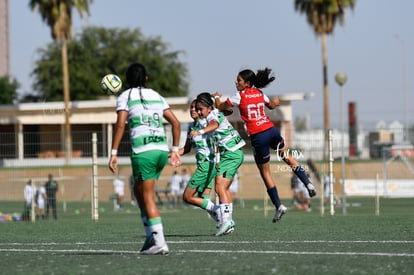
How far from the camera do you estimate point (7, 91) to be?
92000 mm

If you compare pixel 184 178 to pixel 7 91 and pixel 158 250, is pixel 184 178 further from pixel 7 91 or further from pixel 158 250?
pixel 7 91

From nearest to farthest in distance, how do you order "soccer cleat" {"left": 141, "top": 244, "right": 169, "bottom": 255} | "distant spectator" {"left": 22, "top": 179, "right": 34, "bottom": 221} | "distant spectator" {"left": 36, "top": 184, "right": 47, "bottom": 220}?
"soccer cleat" {"left": 141, "top": 244, "right": 169, "bottom": 255}, "distant spectator" {"left": 22, "top": 179, "right": 34, "bottom": 221}, "distant spectator" {"left": 36, "top": 184, "right": 47, "bottom": 220}

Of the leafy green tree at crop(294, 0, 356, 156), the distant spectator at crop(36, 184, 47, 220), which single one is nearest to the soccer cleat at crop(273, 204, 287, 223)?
the distant spectator at crop(36, 184, 47, 220)

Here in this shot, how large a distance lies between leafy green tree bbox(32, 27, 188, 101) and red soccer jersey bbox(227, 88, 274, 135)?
79.5 m

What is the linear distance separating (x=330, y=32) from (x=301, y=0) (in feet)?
9.34

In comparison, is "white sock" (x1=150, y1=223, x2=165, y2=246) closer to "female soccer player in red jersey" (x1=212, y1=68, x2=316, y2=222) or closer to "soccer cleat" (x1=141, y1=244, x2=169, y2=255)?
"soccer cleat" (x1=141, y1=244, x2=169, y2=255)

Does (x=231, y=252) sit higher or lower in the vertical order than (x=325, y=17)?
lower

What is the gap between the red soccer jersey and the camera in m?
14.5

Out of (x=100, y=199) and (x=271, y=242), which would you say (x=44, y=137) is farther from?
(x=271, y=242)

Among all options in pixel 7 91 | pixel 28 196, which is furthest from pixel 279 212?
pixel 7 91

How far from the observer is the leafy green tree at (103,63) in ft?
312

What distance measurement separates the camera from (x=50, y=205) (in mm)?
34000

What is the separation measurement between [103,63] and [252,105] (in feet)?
279

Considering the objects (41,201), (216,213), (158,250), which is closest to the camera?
(158,250)
